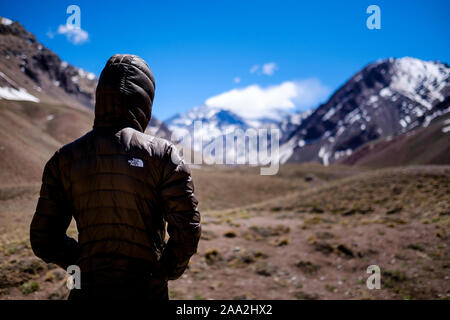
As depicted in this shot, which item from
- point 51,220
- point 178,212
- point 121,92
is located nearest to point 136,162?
point 178,212

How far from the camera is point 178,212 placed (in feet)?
9.14

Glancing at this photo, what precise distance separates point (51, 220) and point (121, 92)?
54.8 inches

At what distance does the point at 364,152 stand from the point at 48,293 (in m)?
176

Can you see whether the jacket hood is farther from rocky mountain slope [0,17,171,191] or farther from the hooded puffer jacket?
rocky mountain slope [0,17,171,191]

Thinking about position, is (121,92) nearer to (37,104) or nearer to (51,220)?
(51,220)

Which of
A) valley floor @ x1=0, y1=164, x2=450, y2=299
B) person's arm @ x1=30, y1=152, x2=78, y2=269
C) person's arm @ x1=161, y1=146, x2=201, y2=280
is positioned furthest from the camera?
valley floor @ x1=0, y1=164, x2=450, y2=299

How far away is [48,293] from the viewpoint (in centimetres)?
977

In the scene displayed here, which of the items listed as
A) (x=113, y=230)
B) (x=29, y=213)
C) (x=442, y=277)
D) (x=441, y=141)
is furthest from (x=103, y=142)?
(x=441, y=141)

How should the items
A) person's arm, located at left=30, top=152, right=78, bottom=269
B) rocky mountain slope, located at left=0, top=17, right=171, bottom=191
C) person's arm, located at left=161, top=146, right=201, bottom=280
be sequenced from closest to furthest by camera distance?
person's arm, located at left=161, top=146, right=201, bottom=280
person's arm, located at left=30, top=152, right=78, bottom=269
rocky mountain slope, located at left=0, top=17, right=171, bottom=191

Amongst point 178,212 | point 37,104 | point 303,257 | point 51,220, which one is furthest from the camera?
point 37,104

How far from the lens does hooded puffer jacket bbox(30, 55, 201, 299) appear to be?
2.80m

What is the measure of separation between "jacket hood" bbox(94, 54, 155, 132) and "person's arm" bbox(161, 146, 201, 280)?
1.97 ft

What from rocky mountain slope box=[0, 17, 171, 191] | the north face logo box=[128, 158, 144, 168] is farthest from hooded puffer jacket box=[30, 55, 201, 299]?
rocky mountain slope box=[0, 17, 171, 191]
